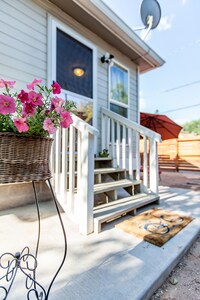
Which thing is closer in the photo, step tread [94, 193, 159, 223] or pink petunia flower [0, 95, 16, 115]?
pink petunia flower [0, 95, 16, 115]

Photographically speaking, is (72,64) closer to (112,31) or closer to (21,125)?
(112,31)

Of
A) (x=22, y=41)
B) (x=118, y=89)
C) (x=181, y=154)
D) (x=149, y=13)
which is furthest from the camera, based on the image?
(x=181, y=154)

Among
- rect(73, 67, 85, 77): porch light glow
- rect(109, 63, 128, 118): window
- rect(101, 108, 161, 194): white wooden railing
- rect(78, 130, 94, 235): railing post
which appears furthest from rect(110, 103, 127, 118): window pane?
rect(78, 130, 94, 235): railing post

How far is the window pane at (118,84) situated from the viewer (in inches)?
163

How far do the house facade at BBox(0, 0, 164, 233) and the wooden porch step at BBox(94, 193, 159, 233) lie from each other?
0.13 m

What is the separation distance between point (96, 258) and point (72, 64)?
3.08 meters

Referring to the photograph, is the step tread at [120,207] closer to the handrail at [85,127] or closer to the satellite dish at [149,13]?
the handrail at [85,127]

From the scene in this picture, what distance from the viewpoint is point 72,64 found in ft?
10.8

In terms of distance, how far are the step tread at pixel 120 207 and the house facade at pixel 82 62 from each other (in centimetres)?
20

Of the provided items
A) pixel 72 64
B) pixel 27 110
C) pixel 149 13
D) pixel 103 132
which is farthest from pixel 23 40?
pixel 149 13

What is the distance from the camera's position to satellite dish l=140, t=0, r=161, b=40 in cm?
467

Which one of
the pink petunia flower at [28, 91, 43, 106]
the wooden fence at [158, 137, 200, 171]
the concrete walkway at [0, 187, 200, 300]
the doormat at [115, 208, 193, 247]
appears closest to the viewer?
A: the pink petunia flower at [28, 91, 43, 106]

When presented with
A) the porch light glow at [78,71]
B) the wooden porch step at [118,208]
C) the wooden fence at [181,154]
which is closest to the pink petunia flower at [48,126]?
the wooden porch step at [118,208]

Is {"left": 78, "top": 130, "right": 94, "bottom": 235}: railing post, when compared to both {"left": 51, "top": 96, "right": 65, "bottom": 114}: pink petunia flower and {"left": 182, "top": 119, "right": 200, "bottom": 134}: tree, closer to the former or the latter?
{"left": 51, "top": 96, "right": 65, "bottom": 114}: pink petunia flower
